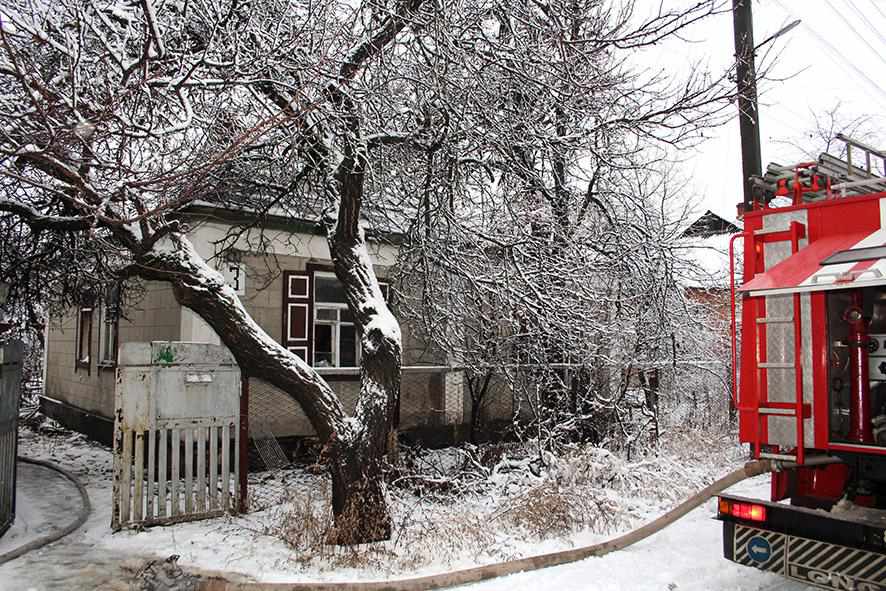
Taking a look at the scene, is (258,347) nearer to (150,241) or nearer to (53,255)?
(150,241)

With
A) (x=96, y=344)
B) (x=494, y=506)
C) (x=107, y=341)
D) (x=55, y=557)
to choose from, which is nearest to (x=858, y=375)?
(x=494, y=506)

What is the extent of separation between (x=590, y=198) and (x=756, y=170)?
2.40m

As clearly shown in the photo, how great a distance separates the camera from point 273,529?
6680 mm

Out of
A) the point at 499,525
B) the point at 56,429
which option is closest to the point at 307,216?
the point at 499,525

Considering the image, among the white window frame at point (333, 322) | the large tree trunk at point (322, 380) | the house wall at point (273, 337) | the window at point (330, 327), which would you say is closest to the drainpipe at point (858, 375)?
the large tree trunk at point (322, 380)

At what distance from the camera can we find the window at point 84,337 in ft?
48.1

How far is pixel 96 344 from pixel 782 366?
13447 millimetres

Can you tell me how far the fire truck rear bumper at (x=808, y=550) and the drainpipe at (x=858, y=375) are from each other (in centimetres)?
74

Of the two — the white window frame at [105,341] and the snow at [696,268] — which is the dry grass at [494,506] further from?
the white window frame at [105,341]

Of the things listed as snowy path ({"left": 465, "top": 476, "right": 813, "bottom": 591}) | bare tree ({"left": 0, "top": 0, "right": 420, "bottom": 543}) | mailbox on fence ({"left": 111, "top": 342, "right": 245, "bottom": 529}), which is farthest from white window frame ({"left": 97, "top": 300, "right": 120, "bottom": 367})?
snowy path ({"left": 465, "top": 476, "right": 813, "bottom": 591})

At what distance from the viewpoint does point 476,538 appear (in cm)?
636

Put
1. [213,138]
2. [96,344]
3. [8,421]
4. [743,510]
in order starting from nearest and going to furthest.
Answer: [743,510], [213,138], [8,421], [96,344]

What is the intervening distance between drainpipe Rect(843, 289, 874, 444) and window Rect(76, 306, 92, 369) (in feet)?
46.1

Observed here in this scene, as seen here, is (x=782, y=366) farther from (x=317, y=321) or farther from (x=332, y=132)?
(x=317, y=321)
